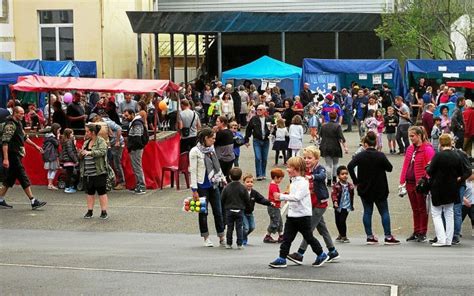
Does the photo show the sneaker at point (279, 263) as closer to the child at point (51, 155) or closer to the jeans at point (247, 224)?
the jeans at point (247, 224)

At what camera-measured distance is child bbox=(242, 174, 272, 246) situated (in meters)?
13.2

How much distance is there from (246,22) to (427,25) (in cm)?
747

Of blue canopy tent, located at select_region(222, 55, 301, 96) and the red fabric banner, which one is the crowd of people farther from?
blue canopy tent, located at select_region(222, 55, 301, 96)

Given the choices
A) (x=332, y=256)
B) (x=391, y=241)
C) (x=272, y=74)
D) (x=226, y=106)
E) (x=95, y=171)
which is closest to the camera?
(x=332, y=256)

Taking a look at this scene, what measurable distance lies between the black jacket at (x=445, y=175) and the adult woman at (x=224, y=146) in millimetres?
5255

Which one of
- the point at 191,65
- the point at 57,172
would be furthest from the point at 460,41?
the point at 57,172

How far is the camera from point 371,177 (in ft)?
44.9

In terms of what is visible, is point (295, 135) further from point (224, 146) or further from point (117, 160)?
point (117, 160)

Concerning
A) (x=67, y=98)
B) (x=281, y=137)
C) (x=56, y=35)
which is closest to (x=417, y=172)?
(x=281, y=137)

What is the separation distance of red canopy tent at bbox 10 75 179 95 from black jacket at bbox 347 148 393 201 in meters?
7.40

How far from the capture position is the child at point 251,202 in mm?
13250

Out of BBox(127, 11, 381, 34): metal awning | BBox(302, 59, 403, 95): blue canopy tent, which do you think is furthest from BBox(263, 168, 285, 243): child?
BBox(127, 11, 381, 34): metal awning

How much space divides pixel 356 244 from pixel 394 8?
30820 mm

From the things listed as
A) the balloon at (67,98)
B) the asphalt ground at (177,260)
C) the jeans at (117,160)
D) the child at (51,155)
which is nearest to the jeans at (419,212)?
the asphalt ground at (177,260)
